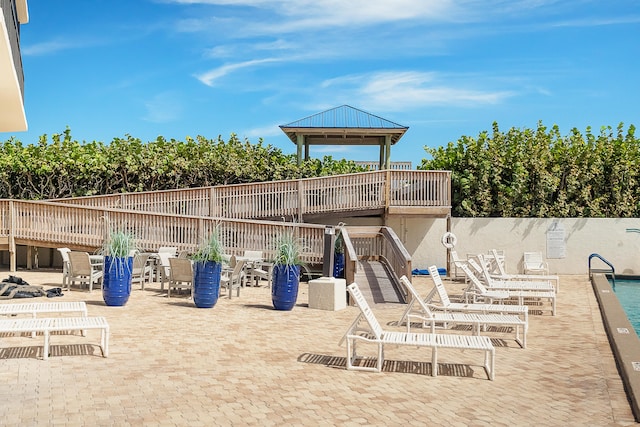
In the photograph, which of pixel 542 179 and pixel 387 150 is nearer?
pixel 542 179

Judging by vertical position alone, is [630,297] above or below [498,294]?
below

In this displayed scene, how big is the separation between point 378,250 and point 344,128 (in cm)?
811

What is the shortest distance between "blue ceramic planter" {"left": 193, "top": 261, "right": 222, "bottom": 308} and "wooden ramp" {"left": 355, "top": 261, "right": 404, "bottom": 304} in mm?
3163

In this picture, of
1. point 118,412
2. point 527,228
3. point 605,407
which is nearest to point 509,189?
point 527,228

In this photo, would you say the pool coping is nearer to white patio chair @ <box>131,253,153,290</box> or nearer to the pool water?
the pool water

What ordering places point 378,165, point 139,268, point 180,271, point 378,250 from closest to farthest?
1. point 180,271
2. point 139,268
3. point 378,250
4. point 378,165

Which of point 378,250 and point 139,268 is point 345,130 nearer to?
point 378,250

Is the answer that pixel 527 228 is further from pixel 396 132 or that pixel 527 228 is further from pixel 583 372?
pixel 583 372

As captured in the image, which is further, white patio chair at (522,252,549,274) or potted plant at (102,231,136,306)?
white patio chair at (522,252,549,274)

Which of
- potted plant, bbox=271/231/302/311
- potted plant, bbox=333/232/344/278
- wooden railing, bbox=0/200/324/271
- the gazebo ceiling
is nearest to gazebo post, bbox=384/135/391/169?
the gazebo ceiling

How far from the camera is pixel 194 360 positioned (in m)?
8.56

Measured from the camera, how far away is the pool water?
15.2 m

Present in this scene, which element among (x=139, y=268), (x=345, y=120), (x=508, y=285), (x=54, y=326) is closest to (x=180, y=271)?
(x=139, y=268)

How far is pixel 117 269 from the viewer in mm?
12766
